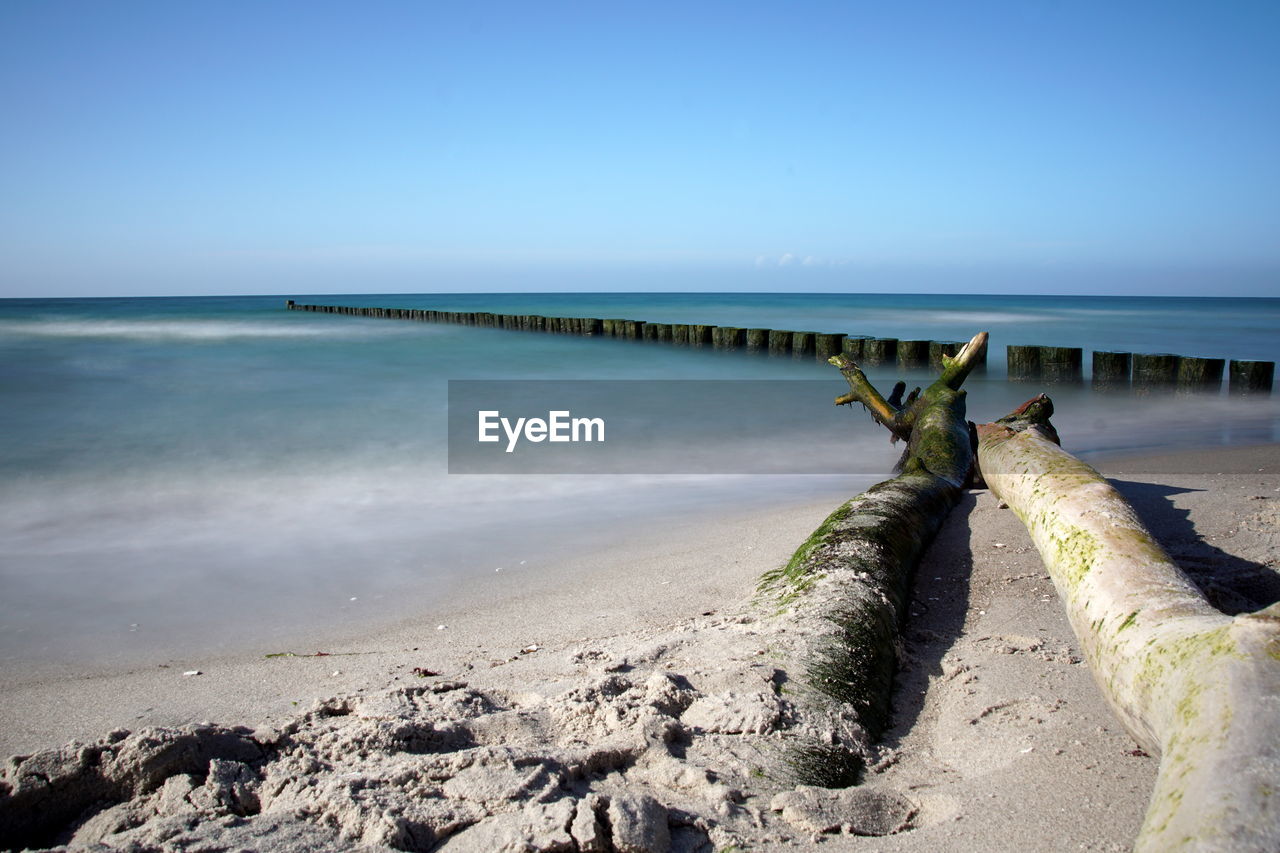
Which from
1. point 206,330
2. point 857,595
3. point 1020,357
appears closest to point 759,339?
point 1020,357

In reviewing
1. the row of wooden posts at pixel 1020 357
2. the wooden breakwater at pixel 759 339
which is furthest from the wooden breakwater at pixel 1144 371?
the wooden breakwater at pixel 759 339

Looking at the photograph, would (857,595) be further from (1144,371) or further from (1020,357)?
(1020,357)

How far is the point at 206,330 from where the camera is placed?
118 ft

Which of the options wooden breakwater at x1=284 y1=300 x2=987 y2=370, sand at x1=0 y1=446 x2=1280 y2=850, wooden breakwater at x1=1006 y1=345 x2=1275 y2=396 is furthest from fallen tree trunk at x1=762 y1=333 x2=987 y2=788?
wooden breakwater at x1=1006 y1=345 x2=1275 y2=396

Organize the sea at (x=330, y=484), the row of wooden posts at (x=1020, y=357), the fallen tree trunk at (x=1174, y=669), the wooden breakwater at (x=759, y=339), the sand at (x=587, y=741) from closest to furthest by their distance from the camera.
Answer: the fallen tree trunk at (x=1174, y=669) → the sand at (x=587, y=741) → the sea at (x=330, y=484) → the row of wooden posts at (x=1020, y=357) → the wooden breakwater at (x=759, y=339)

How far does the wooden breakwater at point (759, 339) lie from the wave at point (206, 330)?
4.85m

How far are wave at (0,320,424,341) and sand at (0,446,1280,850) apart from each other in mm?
28415

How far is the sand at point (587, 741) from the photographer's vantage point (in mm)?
1973

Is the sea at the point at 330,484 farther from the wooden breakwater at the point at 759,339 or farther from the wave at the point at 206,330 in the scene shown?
the wave at the point at 206,330

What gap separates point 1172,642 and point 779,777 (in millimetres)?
1196

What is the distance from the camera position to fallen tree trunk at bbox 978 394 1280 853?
1680 millimetres

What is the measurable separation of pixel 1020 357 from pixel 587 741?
616 inches

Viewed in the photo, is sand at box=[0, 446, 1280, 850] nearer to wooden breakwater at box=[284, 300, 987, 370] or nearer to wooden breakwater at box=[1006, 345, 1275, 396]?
wooden breakwater at box=[284, 300, 987, 370]

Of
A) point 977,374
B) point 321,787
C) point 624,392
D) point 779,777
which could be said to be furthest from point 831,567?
point 977,374
